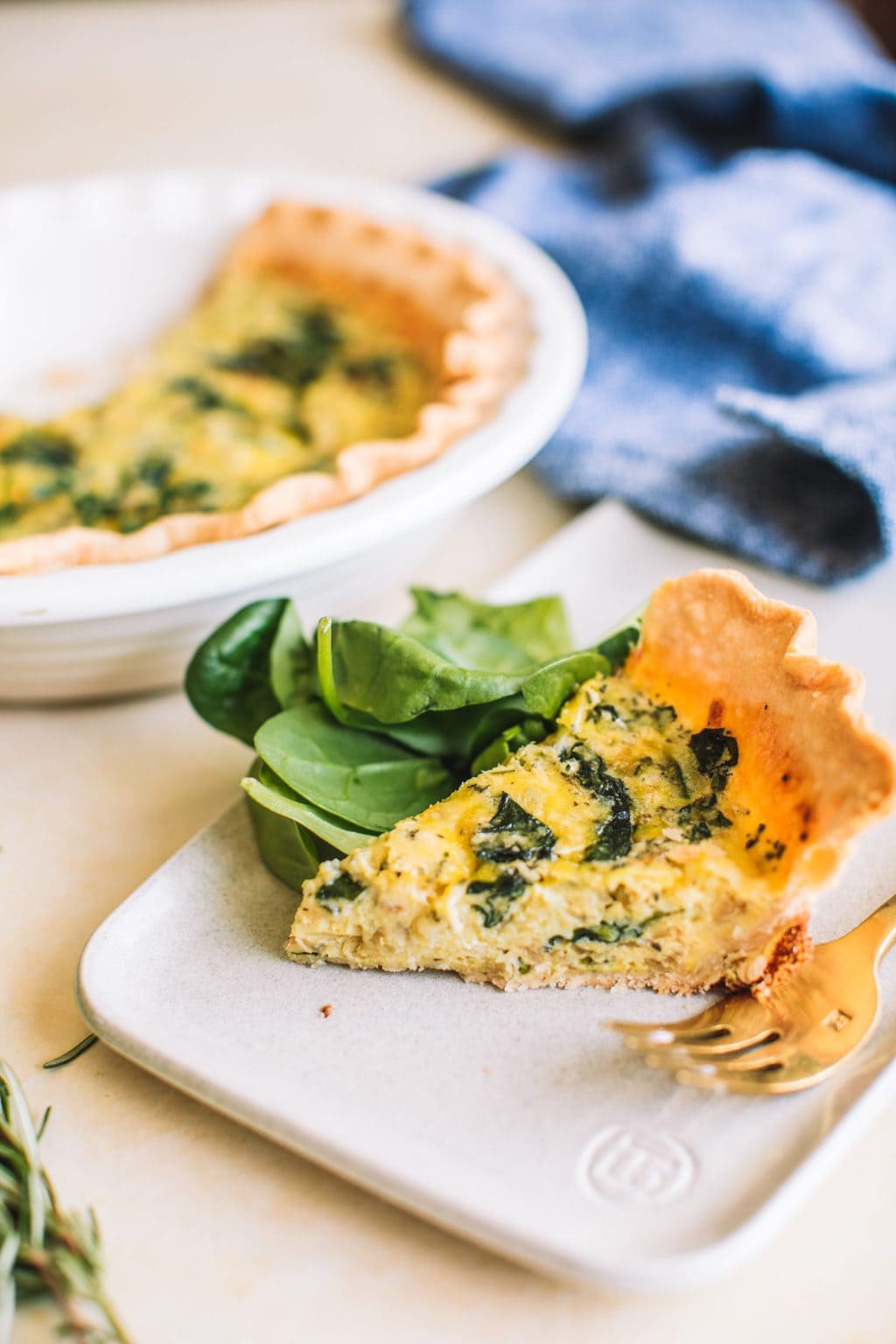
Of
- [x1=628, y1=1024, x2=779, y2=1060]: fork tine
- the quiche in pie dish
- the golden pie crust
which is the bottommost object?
the quiche in pie dish

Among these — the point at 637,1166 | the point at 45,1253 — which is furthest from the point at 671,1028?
the point at 45,1253

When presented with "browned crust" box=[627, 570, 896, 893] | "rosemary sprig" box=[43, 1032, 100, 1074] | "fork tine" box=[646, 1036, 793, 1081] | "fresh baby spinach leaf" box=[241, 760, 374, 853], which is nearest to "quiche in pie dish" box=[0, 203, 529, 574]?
"fresh baby spinach leaf" box=[241, 760, 374, 853]

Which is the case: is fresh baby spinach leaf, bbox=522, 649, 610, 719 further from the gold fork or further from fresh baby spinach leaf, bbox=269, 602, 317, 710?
the gold fork

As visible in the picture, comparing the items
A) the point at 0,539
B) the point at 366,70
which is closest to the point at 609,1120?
the point at 0,539

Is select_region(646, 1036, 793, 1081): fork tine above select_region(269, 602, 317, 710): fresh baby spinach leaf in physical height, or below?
above

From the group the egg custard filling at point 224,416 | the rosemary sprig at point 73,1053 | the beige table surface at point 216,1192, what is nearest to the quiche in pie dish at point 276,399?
the egg custard filling at point 224,416

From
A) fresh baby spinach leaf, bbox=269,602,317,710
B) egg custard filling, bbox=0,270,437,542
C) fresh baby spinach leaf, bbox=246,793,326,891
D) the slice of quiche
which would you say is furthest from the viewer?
egg custard filling, bbox=0,270,437,542

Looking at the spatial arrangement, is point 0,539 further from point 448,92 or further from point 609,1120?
point 448,92
